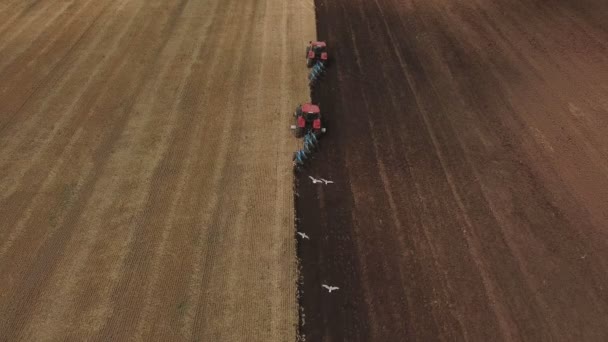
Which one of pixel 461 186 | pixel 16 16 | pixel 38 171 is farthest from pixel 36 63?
pixel 461 186

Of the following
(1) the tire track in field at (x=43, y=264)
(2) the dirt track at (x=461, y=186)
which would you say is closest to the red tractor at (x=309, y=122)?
(2) the dirt track at (x=461, y=186)

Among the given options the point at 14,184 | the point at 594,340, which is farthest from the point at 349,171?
the point at 14,184

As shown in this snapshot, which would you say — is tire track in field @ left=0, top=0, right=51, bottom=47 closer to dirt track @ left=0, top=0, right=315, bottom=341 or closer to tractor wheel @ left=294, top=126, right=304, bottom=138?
dirt track @ left=0, top=0, right=315, bottom=341

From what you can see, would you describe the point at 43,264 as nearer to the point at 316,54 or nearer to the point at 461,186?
the point at 461,186

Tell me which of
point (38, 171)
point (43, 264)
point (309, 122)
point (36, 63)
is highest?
point (309, 122)

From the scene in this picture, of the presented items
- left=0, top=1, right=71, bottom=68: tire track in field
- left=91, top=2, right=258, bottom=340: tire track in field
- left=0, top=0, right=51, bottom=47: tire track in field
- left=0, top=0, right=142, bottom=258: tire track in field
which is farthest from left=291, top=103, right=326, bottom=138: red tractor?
left=0, top=0, right=51, bottom=47: tire track in field

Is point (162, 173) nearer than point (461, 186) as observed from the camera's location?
No
